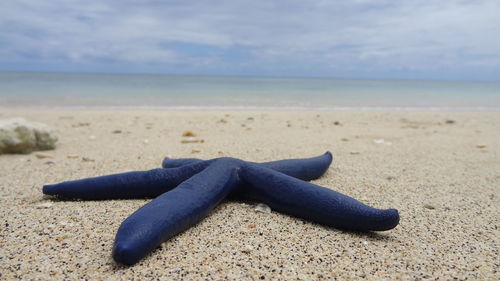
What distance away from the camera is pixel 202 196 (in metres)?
2.51

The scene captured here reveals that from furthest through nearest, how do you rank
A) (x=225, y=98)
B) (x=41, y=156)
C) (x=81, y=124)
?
(x=225, y=98) < (x=81, y=124) < (x=41, y=156)

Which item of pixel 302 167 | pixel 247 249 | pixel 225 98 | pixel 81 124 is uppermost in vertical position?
pixel 225 98

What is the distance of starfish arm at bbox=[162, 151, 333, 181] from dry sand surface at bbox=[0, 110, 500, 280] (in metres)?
0.21

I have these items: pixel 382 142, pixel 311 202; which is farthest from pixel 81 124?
pixel 311 202

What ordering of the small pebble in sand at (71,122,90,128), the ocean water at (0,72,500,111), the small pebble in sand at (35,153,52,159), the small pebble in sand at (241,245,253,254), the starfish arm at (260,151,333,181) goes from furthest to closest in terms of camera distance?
1. the ocean water at (0,72,500,111)
2. the small pebble in sand at (71,122,90,128)
3. the small pebble in sand at (35,153,52,159)
4. the starfish arm at (260,151,333,181)
5. the small pebble in sand at (241,245,253,254)

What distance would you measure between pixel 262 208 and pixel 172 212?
2.84ft

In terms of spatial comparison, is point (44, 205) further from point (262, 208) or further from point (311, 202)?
point (311, 202)

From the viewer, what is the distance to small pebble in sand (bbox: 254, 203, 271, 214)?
2.85m

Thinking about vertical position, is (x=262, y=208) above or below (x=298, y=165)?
below

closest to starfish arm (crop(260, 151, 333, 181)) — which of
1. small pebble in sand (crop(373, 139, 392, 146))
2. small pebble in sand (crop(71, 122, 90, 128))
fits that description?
small pebble in sand (crop(373, 139, 392, 146))

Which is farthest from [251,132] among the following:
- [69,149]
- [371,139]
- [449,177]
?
[449,177]

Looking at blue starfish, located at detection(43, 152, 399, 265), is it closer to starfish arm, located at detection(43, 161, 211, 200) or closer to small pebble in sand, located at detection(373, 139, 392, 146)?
starfish arm, located at detection(43, 161, 211, 200)

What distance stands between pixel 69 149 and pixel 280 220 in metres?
4.11

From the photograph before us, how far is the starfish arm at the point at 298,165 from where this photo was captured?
3271mm
